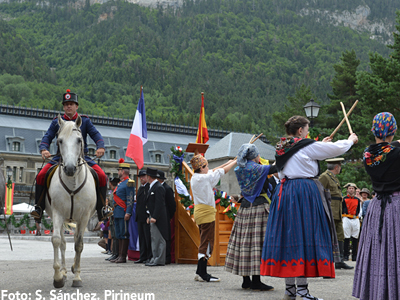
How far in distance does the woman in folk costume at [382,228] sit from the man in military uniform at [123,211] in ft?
26.1

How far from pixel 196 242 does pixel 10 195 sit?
25.8 m

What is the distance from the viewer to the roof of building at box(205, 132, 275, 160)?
61188mm

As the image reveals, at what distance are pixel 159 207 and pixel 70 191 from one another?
418 centimetres

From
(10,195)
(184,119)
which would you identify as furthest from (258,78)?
(10,195)

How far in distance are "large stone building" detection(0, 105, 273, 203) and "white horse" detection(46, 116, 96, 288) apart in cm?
5287

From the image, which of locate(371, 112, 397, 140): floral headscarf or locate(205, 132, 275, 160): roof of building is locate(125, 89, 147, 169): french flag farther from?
locate(205, 132, 275, 160): roof of building

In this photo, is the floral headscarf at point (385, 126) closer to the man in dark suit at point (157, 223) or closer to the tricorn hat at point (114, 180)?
the man in dark suit at point (157, 223)

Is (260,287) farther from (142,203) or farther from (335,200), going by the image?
(142,203)

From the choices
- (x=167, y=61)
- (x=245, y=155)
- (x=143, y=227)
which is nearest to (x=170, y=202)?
(x=143, y=227)

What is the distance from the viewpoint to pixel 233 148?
62.7 meters

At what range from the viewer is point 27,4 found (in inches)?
→ 7726

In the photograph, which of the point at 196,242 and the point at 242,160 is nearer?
the point at 242,160

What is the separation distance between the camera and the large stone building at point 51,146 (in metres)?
→ 64.6

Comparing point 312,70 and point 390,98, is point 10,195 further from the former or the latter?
point 312,70
